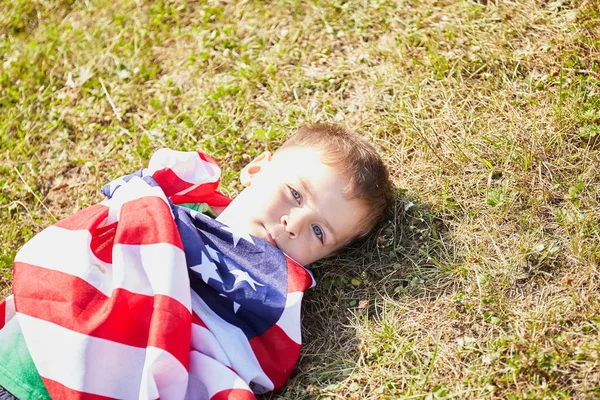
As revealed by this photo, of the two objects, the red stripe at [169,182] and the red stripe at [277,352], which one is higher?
the red stripe at [169,182]

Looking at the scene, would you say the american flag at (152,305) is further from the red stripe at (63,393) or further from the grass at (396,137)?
the grass at (396,137)

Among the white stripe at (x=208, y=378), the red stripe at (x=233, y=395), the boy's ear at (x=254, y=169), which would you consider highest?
the boy's ear at (x=254, y=169)

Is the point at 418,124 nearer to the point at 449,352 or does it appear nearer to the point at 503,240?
the point at 503,240

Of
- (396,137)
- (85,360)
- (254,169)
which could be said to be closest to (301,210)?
(254,169)

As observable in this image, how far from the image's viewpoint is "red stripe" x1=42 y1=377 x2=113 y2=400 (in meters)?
2.51

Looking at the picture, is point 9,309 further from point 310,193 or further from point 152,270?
point 310,193

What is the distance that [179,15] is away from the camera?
189 inches

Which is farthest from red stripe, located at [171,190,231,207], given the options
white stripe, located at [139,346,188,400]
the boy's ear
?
white stripe, located at [139,346,188,400]

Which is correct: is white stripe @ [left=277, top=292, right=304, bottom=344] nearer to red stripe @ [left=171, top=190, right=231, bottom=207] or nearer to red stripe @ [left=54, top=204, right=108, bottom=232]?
red stripe @ [left=171, top=190, right=231, bottom=207]

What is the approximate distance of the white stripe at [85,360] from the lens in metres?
2.53

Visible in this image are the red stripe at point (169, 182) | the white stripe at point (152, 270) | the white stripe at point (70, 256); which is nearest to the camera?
the white stripe at point (152, 270)

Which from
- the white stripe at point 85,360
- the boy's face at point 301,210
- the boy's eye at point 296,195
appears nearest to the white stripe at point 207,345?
the white stripe at point 85,360

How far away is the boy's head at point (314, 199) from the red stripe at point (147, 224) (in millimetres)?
411

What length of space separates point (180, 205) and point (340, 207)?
85 cm
